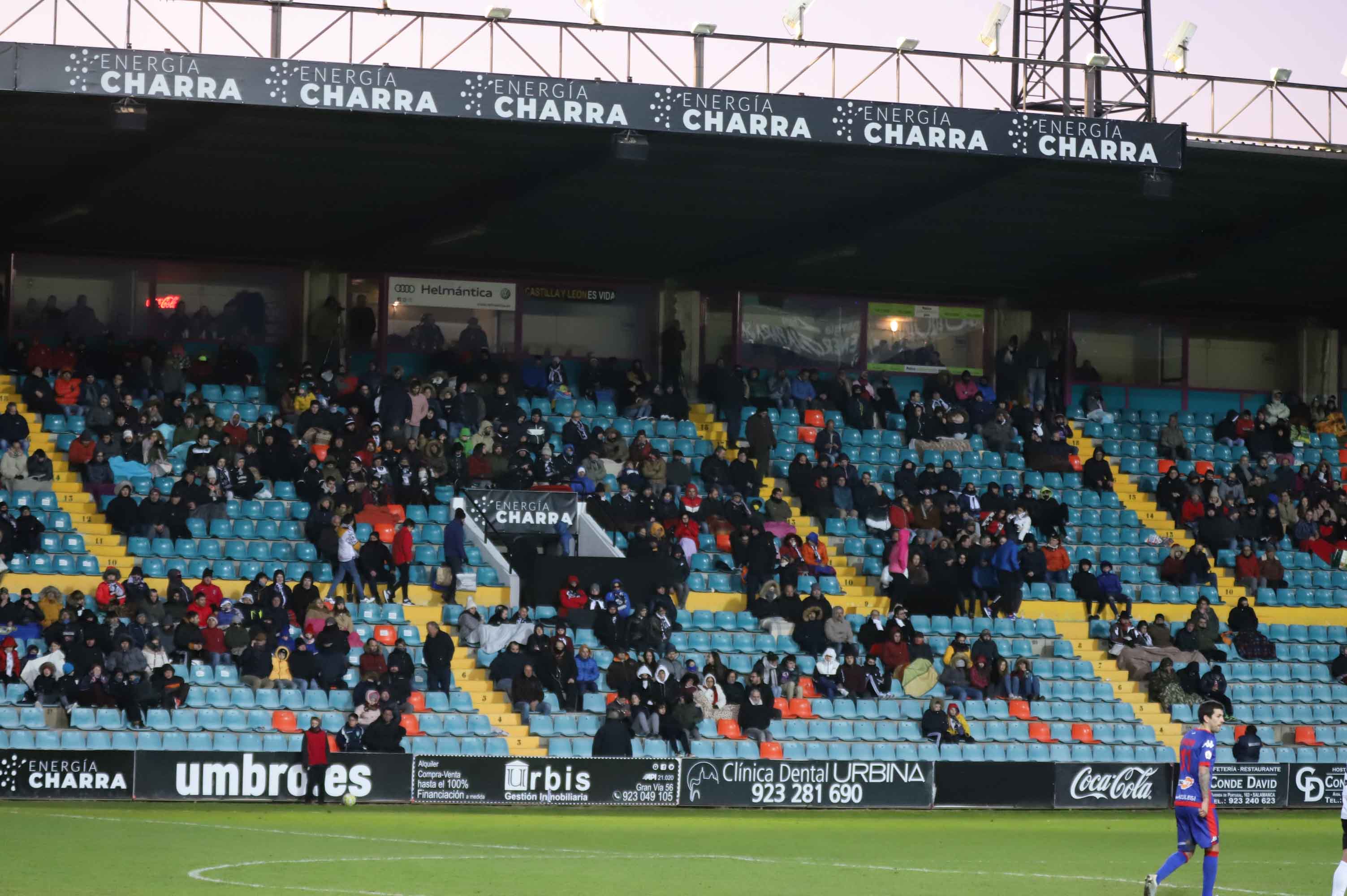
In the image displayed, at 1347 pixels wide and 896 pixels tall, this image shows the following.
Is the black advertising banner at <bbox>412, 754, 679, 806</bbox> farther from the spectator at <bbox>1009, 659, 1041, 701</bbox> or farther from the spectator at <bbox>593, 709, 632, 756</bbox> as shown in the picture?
the spectator at <bbox>1009, 659, 1041, 701</bbox>

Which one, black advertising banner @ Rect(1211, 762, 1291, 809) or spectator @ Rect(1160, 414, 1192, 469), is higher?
spectator @ Rect(1160, 414, 1192, 469)

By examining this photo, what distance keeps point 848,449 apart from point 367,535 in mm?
9514

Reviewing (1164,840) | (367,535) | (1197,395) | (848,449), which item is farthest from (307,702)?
(1197,395)

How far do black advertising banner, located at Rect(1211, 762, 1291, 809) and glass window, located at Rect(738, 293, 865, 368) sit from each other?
13440 mm

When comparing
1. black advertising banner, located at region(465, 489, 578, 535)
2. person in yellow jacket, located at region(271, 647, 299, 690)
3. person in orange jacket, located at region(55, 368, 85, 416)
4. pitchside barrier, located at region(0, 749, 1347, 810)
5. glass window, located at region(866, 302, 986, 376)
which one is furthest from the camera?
glass window, located at region(866, 302, 986, 376)

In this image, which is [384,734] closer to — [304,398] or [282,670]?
[282,670]

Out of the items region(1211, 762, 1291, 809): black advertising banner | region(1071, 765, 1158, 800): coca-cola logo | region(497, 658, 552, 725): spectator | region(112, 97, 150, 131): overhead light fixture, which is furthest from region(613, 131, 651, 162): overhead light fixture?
region(1211, 762, 1291, 809): black advertising banner

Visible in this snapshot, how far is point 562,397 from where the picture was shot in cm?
3183

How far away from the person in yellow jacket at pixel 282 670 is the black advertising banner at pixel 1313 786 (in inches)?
524

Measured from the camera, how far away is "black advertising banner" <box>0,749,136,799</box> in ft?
67.8

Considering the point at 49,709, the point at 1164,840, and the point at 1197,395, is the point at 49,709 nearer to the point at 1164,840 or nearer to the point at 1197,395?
the point at 1164,840

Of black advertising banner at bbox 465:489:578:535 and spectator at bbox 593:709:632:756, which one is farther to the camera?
black advertising banner at bbox 465:489:578:535

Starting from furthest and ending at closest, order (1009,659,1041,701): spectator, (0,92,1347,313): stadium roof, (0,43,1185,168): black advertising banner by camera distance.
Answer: (1009,659,1041,701): spectator
(0,92,1347,313): stadium roof
(0,43,1185,168): black advertising banner

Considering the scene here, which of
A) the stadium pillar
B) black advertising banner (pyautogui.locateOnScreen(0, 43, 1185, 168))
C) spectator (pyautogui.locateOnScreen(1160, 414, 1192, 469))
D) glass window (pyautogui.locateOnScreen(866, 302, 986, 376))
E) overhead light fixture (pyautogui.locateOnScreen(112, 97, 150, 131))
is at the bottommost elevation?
spectator (pyautogui.locateOnScreen(1160, 414, 1192, 469))
